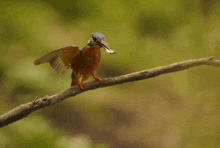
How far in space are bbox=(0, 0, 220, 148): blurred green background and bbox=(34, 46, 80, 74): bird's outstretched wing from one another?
0.35m

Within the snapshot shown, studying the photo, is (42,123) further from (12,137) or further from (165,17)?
(165,17)

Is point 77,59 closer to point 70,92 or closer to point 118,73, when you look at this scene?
point 70,92

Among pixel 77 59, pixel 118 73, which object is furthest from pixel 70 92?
pixel 118 73

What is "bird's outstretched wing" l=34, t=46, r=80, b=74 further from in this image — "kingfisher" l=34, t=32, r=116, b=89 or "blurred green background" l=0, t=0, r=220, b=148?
"blurred green background" l=0, t=0, r=220, b=148

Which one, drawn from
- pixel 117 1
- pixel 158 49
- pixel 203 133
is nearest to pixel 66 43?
pixel 117 1

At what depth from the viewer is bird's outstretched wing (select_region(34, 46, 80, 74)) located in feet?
1.81

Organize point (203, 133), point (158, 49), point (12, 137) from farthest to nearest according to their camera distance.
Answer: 1. point (158, 49)
2. point (12, 137)
3. point (203, 133)

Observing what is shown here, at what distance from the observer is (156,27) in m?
1.01

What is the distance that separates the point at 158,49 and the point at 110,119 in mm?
420

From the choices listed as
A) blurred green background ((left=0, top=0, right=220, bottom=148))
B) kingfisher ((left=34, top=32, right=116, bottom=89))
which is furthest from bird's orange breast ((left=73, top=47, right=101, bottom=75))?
blurred green background ((left=0, top=0, right=220, bottom=148))

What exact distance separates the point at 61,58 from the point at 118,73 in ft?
1.61

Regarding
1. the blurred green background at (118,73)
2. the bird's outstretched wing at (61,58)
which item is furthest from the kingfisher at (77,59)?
the blurred green background at (118,73)

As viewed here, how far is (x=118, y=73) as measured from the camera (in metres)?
1.06

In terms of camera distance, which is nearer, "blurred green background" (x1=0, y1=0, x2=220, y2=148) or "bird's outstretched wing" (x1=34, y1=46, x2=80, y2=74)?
"bird's outstretched wing" (x1=34, y1=46, x2=80, y2=74)
